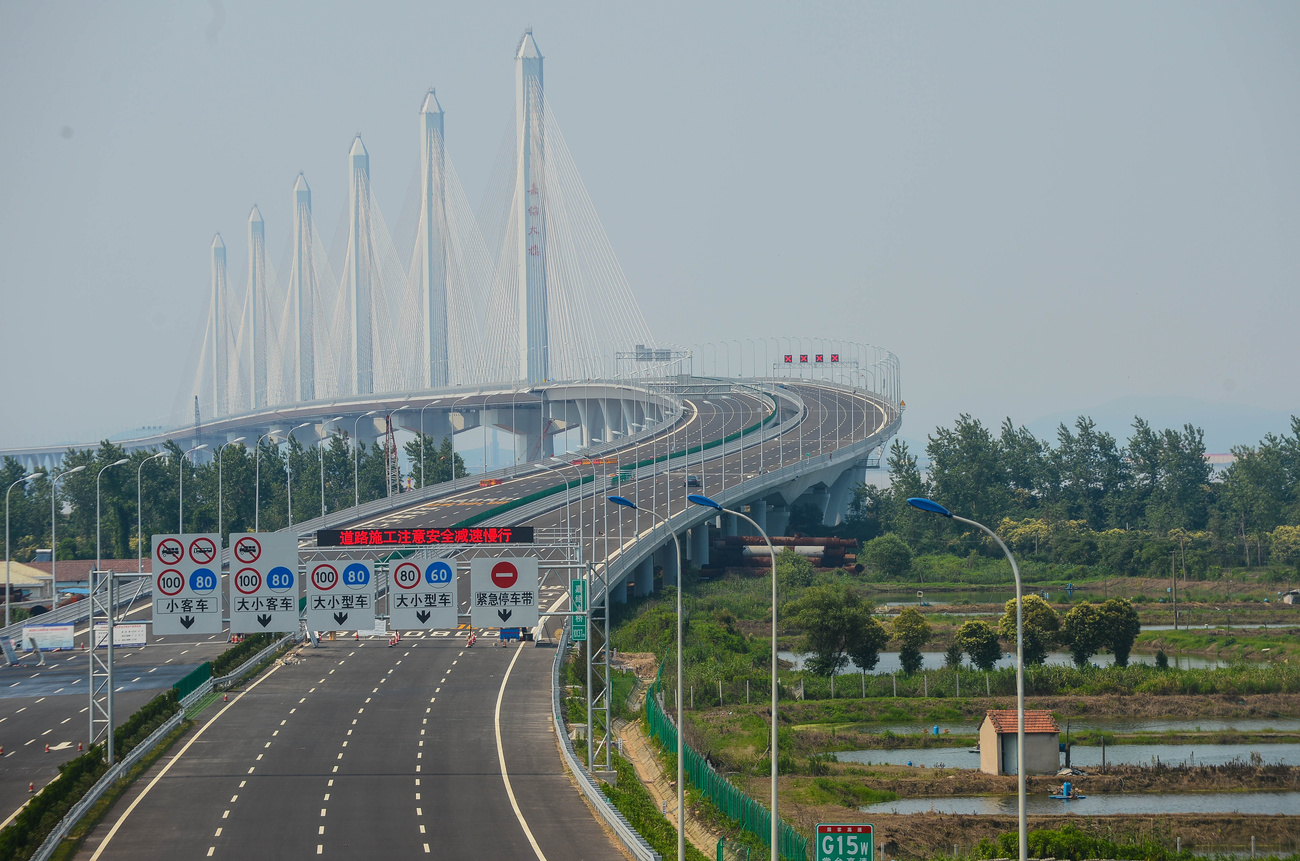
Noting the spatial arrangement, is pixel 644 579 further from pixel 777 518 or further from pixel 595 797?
pixel 595 797

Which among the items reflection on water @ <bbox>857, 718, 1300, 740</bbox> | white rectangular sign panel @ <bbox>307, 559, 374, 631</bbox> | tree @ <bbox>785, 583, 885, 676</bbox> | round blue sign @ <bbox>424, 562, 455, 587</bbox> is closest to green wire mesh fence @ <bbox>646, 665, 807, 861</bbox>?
round blue sign @ <bbox>424, 562, 455, 587</bbox>

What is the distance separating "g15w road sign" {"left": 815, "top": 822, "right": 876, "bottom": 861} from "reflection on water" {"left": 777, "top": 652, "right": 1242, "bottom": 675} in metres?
45.6

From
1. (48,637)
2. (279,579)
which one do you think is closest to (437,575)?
(279,579)

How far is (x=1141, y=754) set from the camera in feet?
172

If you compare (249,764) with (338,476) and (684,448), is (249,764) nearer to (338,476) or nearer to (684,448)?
(684,448)

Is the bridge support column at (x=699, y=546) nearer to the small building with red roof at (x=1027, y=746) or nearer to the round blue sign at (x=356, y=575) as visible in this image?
the small building with red roof at (x=1027, y=746)

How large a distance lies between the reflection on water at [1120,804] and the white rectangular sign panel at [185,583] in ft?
77.7

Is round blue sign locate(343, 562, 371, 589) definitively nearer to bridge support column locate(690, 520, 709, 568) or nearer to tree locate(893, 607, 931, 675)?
tree locate(893, 607, 931, 675)

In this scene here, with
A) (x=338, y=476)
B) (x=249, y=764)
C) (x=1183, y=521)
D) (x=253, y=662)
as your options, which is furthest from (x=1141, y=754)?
(x=338, y=476)

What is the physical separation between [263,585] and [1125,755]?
110ft

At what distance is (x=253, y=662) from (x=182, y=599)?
22984 mm

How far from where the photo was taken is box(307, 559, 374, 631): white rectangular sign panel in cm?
4762

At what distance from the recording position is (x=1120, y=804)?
45000 millimetres

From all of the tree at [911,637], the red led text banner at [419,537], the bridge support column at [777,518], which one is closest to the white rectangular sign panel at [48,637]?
the red led text banner at [419,537]
